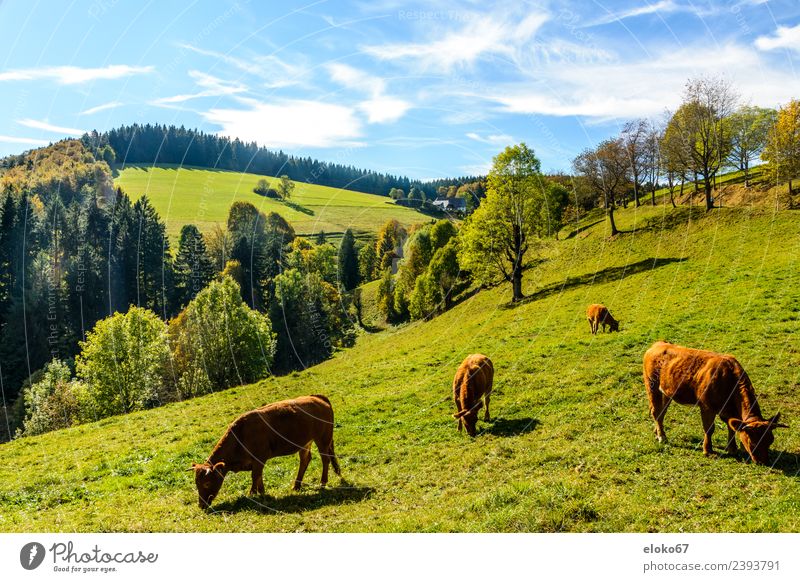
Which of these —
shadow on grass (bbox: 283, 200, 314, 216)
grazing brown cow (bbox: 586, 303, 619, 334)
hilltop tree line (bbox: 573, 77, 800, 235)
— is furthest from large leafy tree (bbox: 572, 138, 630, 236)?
shadow on grass (bbox: 283, 200, 314, 216)

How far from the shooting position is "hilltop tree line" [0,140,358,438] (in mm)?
19031

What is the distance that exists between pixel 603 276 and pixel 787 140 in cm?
1776

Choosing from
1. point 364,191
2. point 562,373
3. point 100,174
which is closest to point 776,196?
point 562,373

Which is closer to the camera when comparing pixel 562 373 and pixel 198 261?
pixel 562 373

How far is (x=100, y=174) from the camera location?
47.7 m

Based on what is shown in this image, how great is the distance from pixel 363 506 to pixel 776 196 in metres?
50.3

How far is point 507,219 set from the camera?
3603 centimetres

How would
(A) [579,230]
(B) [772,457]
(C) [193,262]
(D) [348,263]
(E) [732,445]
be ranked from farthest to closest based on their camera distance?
(A) [579,230] < (C) [193,262] < (D) [348,263] < (E) [732,445] < (B) [772,457]

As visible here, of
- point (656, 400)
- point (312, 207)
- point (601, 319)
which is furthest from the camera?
point (601, 319)

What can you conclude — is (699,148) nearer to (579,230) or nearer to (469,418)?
(579,230)

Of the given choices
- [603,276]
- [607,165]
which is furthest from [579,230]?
[603,276]

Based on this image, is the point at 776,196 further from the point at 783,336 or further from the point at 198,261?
the point at 198,261

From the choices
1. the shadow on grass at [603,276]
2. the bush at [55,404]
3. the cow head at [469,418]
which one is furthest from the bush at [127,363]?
the shadow on grass at [603,276]

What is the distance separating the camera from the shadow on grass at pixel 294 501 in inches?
375
